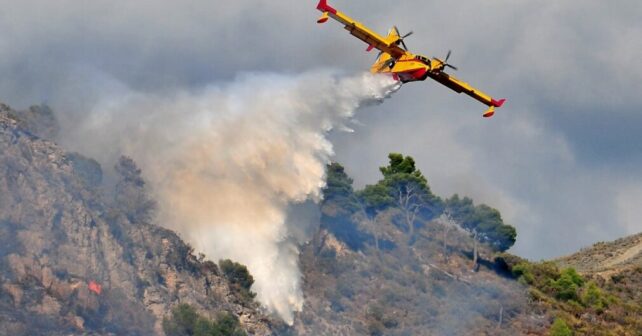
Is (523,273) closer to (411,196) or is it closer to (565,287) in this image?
(565,287)

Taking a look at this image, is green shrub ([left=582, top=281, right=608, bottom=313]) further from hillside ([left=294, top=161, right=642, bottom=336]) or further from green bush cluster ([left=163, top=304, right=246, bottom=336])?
green bush cluster ([left=163, top=304, right=246, bottom=336])

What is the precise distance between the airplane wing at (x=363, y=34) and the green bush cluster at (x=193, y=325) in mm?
22669

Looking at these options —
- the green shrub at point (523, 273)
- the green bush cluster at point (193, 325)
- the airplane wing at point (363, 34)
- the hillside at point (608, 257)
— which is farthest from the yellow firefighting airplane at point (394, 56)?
the hillside at point (608, 257)

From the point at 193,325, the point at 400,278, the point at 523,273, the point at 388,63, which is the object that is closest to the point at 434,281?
the point at 400,278

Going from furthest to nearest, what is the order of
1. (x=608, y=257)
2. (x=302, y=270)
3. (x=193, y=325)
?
(x=608, y=257), (x=302, y=270), (x=193, y=325)

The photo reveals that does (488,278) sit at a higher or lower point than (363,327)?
higher

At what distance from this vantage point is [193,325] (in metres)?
76.3

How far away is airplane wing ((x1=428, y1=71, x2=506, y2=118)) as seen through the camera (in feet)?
275

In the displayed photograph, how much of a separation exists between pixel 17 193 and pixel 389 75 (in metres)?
29.9

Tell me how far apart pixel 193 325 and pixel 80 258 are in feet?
38.9

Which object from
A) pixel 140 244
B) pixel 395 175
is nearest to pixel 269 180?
pixel 140 244

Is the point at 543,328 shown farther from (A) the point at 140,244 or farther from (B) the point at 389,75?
(A) the point at 140,244

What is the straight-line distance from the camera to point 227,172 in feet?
313

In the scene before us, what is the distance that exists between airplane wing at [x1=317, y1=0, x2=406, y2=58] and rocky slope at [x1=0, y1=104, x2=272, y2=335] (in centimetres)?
2329
